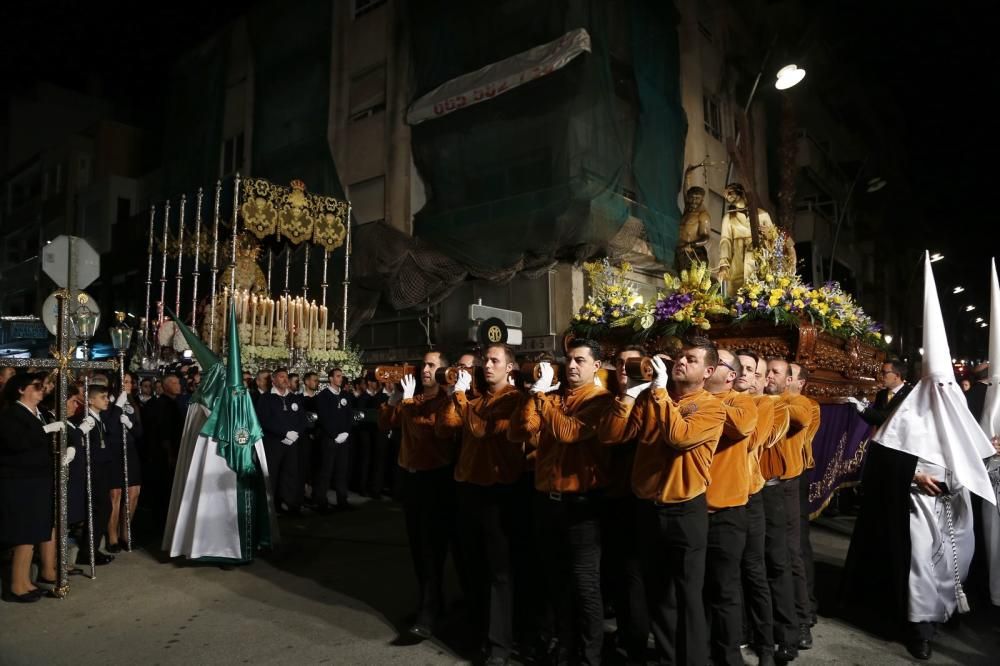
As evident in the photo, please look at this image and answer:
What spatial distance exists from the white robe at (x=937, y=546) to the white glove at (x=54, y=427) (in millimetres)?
6322

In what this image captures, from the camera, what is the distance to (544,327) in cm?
1483

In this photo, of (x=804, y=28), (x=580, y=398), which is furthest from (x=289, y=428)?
(x=804, y=28)

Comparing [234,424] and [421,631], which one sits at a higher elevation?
[234,424]

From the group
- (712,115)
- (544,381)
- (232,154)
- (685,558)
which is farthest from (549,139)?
(232,154)

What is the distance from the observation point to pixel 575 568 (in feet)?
12.0

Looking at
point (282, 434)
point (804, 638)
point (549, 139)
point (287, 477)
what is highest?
point (549, 139)

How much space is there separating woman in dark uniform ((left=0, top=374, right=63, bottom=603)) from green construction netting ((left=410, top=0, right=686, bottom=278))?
9.70 metres

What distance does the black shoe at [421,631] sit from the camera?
14.3 feet

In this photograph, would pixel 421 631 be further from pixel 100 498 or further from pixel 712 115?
pixel 712 115

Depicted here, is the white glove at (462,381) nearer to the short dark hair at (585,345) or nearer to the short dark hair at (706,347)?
the short dark hair at (585,345)

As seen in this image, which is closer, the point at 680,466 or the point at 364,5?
the point at 680,466

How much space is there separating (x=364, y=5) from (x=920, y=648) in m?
20.3

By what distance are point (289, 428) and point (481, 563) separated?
503cm

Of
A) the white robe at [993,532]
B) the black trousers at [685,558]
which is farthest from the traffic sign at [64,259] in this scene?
the white robe at [993,532]
